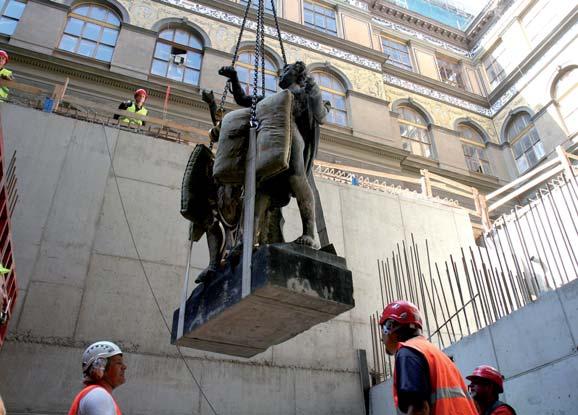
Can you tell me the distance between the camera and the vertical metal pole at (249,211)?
124 inches


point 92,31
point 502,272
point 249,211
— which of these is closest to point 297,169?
point 249,211

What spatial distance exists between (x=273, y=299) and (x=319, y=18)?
19.0 meters

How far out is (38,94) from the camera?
962 centimetres

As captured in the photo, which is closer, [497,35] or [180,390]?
[180,390]

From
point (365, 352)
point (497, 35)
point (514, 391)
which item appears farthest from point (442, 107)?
point (514, 391)

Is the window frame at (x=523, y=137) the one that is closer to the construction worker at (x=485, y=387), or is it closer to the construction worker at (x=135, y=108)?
the construction worker at (x=135, y=108)

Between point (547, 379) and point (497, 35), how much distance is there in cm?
2169

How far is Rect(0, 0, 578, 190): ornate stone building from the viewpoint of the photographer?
14.6 m

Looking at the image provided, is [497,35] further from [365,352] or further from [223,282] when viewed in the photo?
[223,282]

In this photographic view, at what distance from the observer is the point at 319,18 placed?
19.9 metres

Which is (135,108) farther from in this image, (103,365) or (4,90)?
(103,365)

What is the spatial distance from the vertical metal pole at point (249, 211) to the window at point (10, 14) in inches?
552

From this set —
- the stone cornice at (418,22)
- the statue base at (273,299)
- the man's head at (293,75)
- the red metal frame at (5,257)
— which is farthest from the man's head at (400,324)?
the stone cornice at (418,22)

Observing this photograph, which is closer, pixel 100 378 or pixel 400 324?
pixel 400 324
